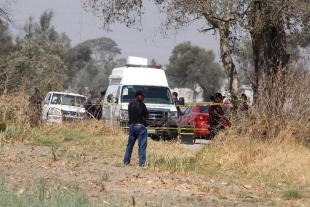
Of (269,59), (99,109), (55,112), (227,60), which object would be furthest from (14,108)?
(269,59)

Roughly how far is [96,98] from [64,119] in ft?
7.99

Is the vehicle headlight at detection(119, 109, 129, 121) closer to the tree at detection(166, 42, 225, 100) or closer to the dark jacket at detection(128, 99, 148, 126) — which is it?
the dark jacket at detection(128, 99, 148, 126)

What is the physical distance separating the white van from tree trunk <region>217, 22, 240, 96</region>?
11.6ft

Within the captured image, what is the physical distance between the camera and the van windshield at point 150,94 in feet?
79.0

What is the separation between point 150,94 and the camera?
80.0ft

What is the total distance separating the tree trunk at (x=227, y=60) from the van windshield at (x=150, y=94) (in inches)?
179

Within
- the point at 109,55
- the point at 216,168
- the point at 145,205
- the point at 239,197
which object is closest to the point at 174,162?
the point at 216,168

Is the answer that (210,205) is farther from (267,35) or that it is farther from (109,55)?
(109,55)

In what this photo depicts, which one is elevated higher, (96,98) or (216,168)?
(96,98)

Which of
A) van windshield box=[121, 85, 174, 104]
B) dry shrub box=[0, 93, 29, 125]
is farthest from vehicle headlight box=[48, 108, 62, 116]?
dry shrub box=[0, 93, 29, 125]

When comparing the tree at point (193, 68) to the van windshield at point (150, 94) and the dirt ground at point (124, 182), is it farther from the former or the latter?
the dirt ground at point (124, 182)

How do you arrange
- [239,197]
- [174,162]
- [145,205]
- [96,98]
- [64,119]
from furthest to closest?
[96,98] → [64,119] → [174,162] → [239,197] → [145,205]

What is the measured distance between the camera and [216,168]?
1539 centimetres

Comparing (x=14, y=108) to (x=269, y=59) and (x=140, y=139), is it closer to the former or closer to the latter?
(x=140, y=139)
